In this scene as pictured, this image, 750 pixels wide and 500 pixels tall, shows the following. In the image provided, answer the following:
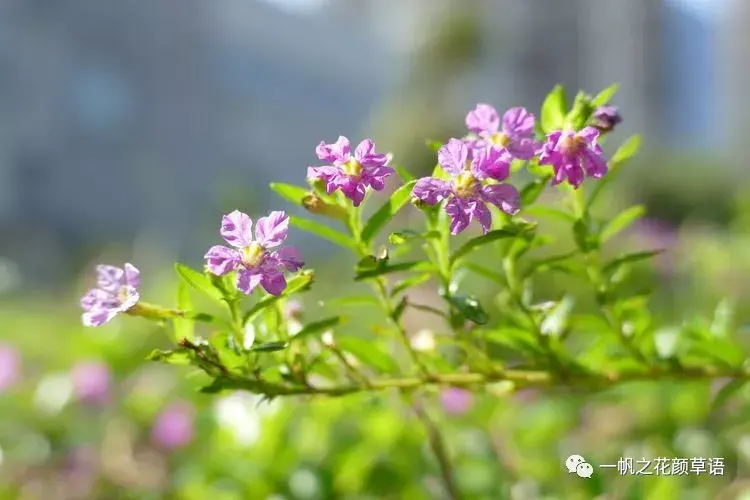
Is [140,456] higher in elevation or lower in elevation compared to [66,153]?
lower

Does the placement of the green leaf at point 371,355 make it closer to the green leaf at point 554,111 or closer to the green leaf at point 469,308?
the green leaf at point 469,308

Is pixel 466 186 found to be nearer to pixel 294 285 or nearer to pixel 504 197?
pixel 504 197

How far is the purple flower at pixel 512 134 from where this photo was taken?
0.70 m

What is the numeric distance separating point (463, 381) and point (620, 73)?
2131 centimetres

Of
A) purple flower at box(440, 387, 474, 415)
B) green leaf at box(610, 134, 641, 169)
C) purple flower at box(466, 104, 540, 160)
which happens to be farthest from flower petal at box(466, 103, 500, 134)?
purple flower at box(440, 387, 474, 415)

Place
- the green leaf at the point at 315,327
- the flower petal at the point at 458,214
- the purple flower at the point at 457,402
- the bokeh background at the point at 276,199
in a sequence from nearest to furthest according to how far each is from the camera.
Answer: the flower petal at the point at 458,214 < the green leaf at the point at 315,327 < the bokeh background at the point at 276,199 < the purple flower at the point at 457,402

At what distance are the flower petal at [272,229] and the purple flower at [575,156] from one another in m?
0.19

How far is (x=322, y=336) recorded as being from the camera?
0.83 meters

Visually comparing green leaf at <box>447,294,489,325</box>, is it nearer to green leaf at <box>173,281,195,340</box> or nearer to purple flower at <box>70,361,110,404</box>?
green leaf at <box>173,281,195,340</box>

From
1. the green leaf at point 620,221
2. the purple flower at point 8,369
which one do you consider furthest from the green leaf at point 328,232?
the purple flower at point 8,369

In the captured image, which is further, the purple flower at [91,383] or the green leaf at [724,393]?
the purple flower at [91,383]

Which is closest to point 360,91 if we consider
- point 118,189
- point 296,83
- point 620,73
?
point 296,83

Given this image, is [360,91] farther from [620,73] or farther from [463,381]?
[463,381]

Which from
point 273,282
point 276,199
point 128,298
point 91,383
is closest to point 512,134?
point 273,282
